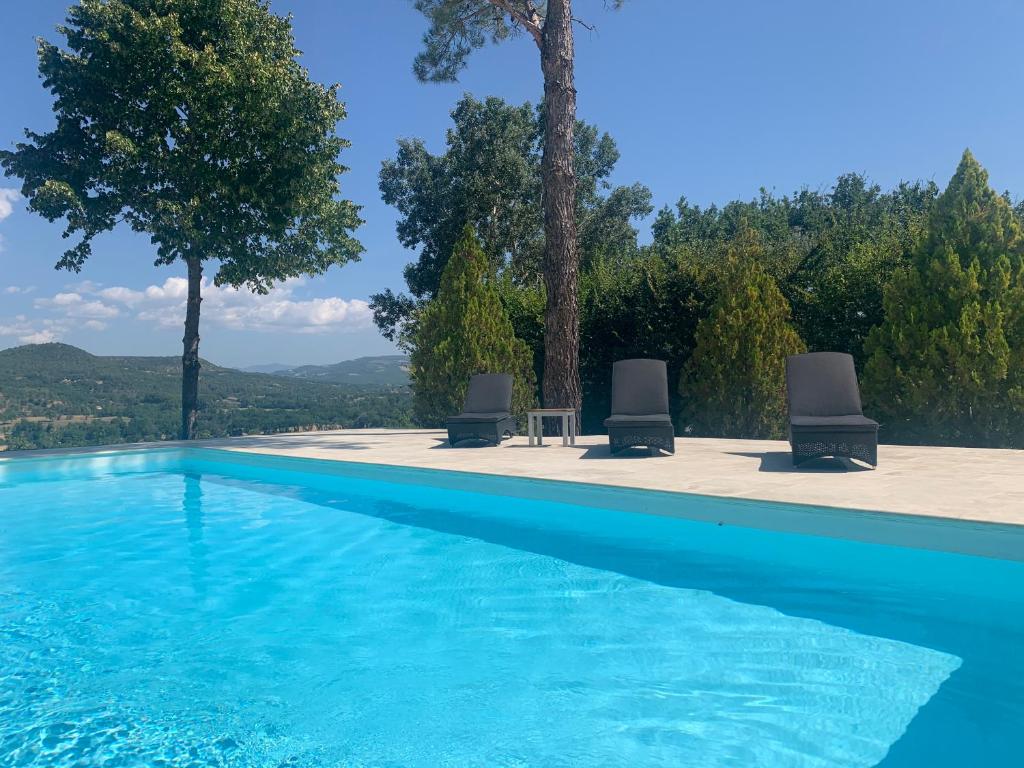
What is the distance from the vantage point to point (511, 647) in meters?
4.18

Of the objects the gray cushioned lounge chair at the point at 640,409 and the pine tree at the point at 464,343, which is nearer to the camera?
the gray cushioned lounge chair at the point at 640,409

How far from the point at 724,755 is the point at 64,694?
3273 millimetres

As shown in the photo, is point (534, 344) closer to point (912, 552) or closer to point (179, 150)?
point (179, 150)

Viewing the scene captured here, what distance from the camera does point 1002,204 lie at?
31.2 feet

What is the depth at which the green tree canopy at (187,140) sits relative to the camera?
12977mm

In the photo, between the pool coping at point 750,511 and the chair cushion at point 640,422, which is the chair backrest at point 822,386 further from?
the pool coping at point 750,511

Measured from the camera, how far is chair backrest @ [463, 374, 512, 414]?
11.5 meters

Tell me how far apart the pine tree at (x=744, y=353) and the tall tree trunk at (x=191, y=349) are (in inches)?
410

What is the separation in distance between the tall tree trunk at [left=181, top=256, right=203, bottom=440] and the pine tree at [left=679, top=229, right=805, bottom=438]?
10.4 meters

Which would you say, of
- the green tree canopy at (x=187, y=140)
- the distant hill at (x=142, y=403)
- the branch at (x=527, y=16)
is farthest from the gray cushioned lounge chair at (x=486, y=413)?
A: the branch at (x=527, y=16)

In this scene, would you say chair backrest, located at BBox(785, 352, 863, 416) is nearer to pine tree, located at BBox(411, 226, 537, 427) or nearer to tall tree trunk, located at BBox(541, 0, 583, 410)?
tall tree trunk, located at BBox(541, 0, 583, 410)

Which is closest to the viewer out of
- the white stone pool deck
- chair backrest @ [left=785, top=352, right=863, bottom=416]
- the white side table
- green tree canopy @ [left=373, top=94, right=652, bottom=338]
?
the white stone pool deck

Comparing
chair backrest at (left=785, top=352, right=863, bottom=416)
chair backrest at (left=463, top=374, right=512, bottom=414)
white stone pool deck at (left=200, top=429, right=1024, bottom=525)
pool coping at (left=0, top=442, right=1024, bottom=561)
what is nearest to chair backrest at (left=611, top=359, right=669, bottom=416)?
white stone pool deck at (left=200, top=429, right=1024, bottom=525)

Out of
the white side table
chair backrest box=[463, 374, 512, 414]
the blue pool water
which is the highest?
chair backrest box=[463, 374, 512, 414]
